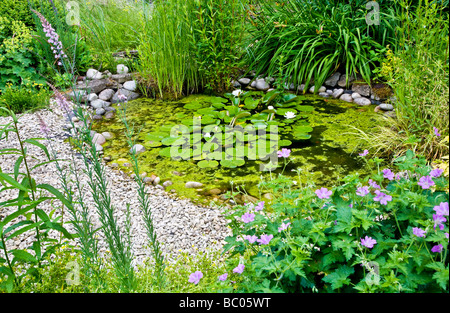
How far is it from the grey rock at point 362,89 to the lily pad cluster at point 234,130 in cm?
60

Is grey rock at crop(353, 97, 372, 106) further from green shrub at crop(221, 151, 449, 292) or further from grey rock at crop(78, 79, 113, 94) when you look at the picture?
grey rock at crop(78, 79, 113, 94)

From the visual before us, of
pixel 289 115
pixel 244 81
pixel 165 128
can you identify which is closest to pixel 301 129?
pixel 289 115

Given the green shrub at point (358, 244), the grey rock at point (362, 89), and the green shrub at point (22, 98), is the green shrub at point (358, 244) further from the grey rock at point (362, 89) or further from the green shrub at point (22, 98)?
the green shrub at point (22, 98)

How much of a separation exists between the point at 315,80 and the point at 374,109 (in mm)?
772

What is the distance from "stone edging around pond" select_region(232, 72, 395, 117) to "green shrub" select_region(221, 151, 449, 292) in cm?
250

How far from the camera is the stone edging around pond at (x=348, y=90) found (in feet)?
13.0

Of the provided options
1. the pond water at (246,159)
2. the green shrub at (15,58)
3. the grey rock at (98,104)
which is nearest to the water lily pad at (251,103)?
the pond water at (246,159)

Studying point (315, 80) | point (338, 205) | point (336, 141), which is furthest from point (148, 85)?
point (338, 205)

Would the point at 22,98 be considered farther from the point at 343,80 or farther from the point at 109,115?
the point at 343,80

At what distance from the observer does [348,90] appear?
4.21 meters

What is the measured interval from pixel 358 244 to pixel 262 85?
3627 millimetres
